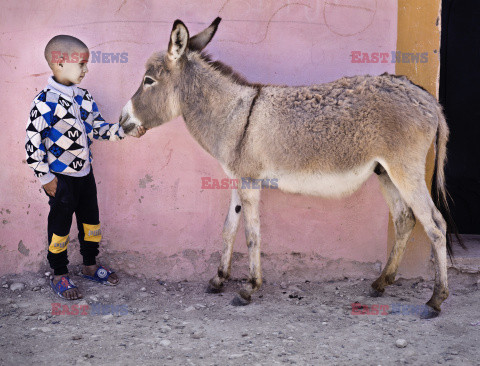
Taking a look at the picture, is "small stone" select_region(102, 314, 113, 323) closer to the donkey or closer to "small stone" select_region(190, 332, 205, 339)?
"small stone" select_region(190, 332, 205, 339)

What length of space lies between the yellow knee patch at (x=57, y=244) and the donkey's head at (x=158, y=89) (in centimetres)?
94

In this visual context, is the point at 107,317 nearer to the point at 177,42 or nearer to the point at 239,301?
the point at 239,301

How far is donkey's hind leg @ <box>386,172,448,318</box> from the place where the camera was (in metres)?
3.17

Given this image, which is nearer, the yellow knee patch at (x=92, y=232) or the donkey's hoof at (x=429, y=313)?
the donkey's hoof at (x=429, y=313)

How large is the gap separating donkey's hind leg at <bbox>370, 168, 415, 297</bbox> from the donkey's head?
1.68 metres

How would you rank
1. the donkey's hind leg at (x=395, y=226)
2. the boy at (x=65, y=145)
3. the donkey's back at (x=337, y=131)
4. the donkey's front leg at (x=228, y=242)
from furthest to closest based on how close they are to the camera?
the donkey's front leg at (x=228, y=242), the donkey's hind leg at (x=395, y=226), the boy at (x=65, y=145), the donkey's back at (x=337, y=131)

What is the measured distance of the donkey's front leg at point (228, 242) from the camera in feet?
12.0

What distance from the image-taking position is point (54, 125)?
3330mm

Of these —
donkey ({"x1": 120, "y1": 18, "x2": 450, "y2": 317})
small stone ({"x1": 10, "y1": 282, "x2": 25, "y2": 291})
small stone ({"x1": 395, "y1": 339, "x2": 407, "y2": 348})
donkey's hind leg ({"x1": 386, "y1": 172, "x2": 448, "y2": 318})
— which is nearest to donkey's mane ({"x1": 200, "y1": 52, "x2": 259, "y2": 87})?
donkey ({"x1": 120, "y1": 18, "x2": 450, "y2": 317})

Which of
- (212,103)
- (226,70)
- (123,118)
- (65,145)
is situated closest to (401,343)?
(212,103)

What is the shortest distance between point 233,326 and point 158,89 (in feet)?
5.88

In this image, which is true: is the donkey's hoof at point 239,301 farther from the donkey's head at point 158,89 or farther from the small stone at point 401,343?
the donkey's head at point 158,89

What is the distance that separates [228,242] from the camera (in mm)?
3656

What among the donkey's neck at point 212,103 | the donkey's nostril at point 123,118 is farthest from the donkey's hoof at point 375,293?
the donkey's nostril at point 123,118
